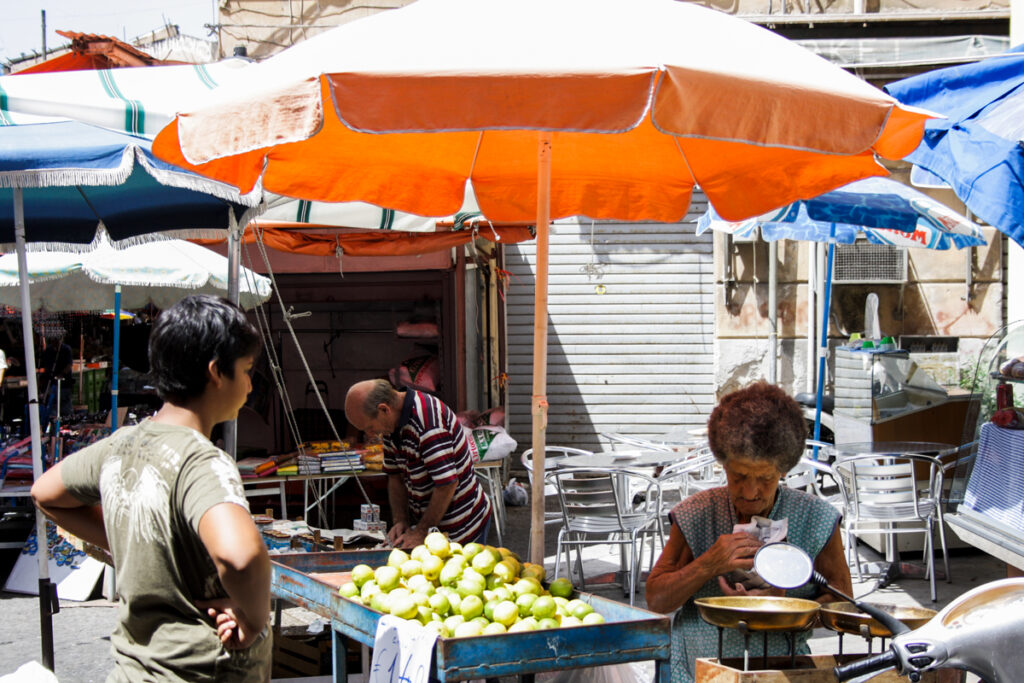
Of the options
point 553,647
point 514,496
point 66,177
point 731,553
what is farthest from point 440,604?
point 514,496

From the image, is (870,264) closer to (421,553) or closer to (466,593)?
(421,553)

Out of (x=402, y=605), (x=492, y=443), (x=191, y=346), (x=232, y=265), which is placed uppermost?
(x=232, y=265)

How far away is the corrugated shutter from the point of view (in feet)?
41.0

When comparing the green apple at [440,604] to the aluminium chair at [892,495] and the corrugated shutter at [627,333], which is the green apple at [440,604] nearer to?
the aluminium chair at [892,495]

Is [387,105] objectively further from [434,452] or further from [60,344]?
[60,344]

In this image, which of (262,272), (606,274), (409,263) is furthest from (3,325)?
(606,274)

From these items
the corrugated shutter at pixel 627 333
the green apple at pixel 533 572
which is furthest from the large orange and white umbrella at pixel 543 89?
the corrugated shutter at pixel 627 333

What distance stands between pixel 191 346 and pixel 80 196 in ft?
12.6

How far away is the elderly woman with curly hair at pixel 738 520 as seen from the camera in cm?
290

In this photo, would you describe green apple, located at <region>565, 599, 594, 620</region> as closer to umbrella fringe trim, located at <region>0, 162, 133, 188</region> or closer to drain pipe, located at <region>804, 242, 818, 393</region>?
umbrella fringe trim, located at <region>0, 162, 133, 188</region>

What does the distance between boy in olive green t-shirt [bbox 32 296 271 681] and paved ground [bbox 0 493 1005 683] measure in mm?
3718

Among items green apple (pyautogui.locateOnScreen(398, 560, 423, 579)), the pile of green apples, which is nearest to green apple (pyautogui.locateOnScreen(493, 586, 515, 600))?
the pile of green apples

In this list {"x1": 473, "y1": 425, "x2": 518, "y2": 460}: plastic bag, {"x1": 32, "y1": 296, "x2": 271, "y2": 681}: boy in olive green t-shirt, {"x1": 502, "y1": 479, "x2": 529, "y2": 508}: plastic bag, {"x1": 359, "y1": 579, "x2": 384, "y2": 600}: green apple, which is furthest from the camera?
{"x1": 502, "y1": 479, "x2": 529, "y2": 508}: plastic bag

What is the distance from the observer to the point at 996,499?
4852 millimetres
